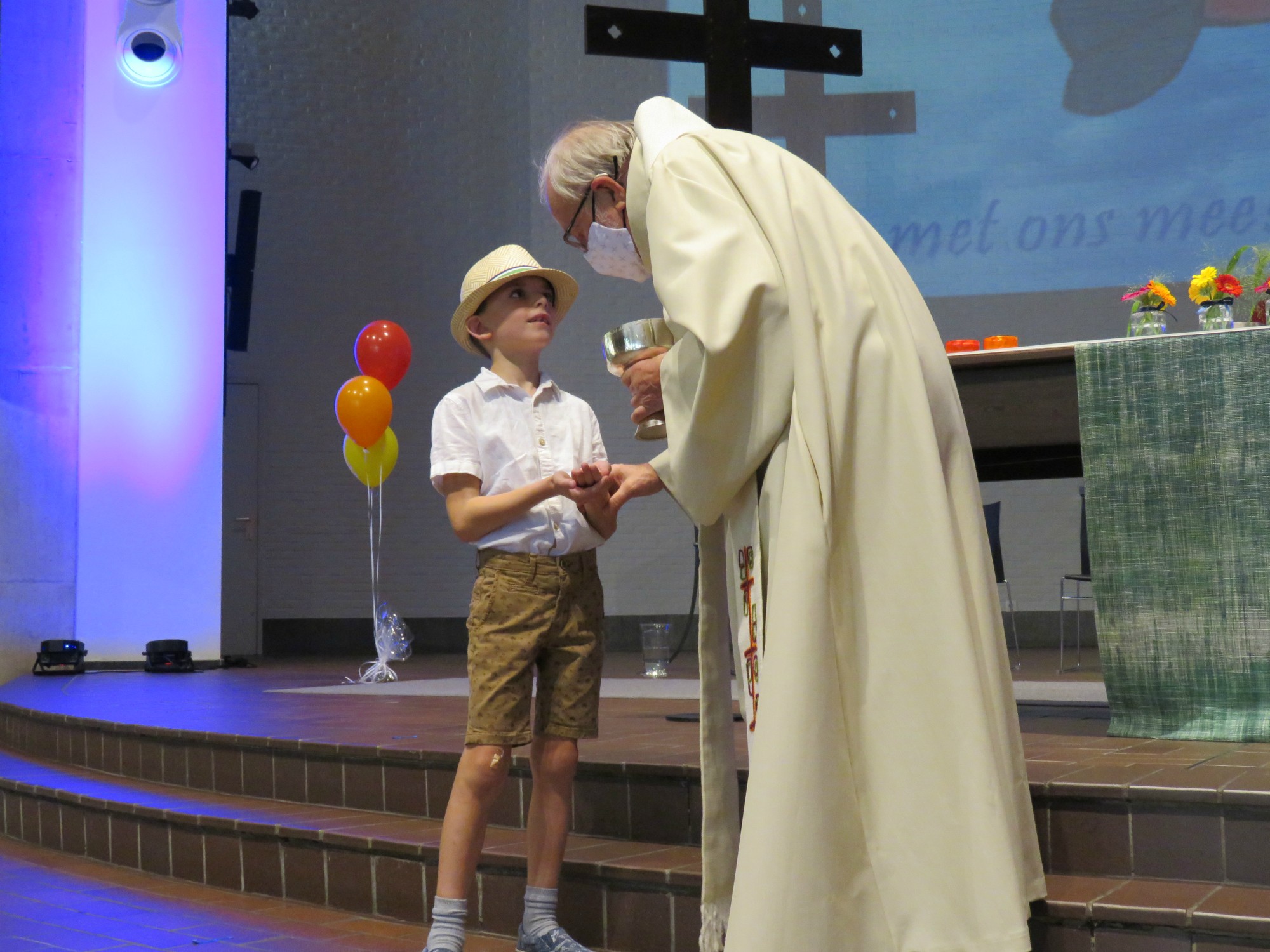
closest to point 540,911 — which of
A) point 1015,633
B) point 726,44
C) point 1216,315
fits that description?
point 1216,315

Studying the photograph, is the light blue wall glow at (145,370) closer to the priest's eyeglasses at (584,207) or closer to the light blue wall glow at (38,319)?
the light blue wall glow at (38,319)

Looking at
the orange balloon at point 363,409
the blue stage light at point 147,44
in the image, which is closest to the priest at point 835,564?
the orange balloon at point 363,409

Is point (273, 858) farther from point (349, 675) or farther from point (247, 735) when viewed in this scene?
point (349, 675)

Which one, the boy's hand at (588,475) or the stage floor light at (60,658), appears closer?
the boy's hand at (588,475)

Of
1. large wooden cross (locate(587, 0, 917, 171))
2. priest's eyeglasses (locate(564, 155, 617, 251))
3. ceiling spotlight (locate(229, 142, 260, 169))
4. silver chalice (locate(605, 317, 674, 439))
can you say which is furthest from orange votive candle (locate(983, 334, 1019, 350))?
ceiling spotlight (locate(229, 142, 260, 169))

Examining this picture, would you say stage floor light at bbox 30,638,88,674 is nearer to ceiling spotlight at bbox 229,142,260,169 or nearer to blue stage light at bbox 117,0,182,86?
blue stage light at bbox 117,0,182,86

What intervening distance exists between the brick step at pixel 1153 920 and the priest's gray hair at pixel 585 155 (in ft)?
4.94

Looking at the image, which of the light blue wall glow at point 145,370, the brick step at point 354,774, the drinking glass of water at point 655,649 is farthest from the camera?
the light blue wall glow at point 145,370

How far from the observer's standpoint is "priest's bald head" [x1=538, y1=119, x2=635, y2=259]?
2.15 metres

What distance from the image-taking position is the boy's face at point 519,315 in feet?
8.91

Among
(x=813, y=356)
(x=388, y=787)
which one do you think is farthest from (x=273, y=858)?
(x=813, y=356)

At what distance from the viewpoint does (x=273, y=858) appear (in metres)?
3.46

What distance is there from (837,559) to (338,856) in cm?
207

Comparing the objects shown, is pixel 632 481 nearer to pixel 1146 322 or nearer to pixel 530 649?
pixel 530 649
